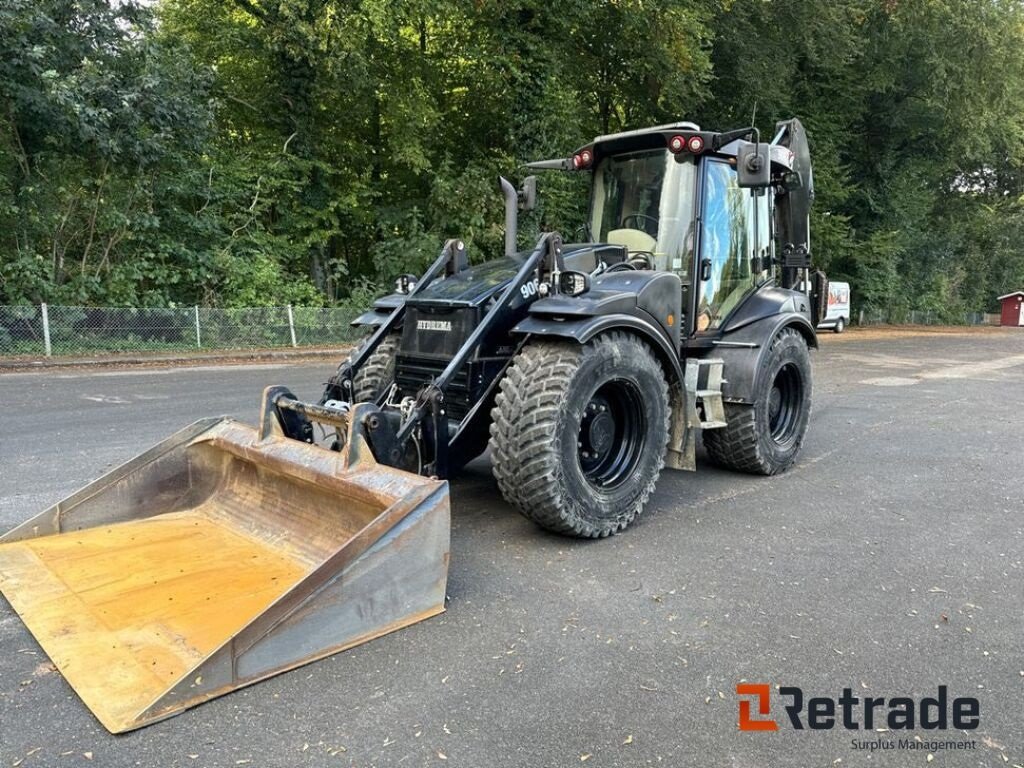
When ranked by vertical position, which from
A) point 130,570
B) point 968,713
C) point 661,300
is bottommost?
point 968,713

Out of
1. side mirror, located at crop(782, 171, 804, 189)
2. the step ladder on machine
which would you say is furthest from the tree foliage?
the step ladder on machine

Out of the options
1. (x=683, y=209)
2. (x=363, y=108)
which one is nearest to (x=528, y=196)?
(x=683, y=209)

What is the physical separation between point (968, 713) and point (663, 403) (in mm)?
2295

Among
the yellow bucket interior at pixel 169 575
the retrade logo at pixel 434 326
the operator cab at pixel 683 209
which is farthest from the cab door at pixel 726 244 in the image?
the yellow bucket interior at pixel 169 575

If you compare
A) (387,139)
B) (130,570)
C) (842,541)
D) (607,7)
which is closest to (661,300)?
(842,541)

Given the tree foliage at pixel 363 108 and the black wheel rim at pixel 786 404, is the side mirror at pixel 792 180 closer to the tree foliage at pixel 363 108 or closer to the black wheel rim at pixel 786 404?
the black wheel rim at pixel 786 404

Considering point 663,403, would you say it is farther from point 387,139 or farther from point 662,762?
point 387,139

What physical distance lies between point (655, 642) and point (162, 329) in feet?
43.2

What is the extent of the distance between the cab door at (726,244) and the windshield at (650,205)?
0.13 meters

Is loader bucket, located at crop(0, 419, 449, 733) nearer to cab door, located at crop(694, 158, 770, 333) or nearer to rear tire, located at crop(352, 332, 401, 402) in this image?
rear tire, located at crop(352, 332, 401, 402)

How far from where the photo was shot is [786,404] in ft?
21.5

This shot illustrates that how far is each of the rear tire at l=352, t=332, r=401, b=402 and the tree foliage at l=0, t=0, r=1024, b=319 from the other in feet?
34.4

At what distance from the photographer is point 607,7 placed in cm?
1873

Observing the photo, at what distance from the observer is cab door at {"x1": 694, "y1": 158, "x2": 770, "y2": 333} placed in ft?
18.1
